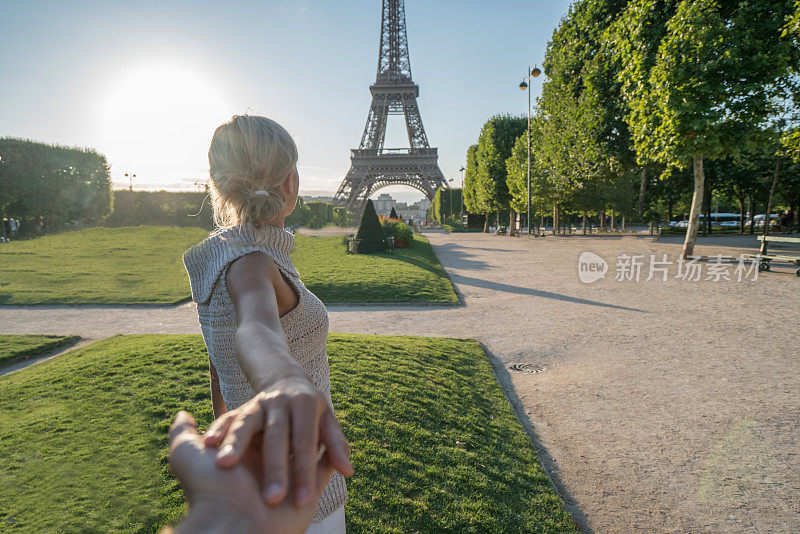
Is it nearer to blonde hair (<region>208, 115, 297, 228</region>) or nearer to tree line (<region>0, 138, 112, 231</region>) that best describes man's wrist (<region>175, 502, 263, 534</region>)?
blonde hair (<region>208, 115, 297, 228</region>)

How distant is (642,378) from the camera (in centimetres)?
612

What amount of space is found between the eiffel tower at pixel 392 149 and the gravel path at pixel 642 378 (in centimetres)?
3604

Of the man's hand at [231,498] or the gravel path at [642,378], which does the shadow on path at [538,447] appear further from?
the man's hand at [231,498]

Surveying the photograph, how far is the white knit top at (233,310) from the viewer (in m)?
1.27

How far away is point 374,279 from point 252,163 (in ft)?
40.7

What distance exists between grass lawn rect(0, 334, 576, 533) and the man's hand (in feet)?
9.58

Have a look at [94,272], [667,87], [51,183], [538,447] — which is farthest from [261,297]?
[51,183]

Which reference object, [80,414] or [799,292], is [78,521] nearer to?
[80,414]

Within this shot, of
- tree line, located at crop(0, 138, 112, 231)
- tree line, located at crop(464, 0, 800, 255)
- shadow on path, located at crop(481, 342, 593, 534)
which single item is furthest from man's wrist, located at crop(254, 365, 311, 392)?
tree line, located at crop(0, 138, 112, 231)

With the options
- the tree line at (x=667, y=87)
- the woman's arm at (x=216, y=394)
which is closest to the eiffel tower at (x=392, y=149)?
the tree line at (x=667, y=87)

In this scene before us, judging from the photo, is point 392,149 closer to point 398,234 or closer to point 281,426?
point 398,234

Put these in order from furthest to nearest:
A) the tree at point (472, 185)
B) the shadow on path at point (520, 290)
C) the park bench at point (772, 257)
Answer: the tree at point (472, 185), the park bench at point (772, 257), the shadow on path at point (520, 290)

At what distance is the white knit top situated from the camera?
1.27 m

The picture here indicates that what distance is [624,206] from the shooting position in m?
42.5
